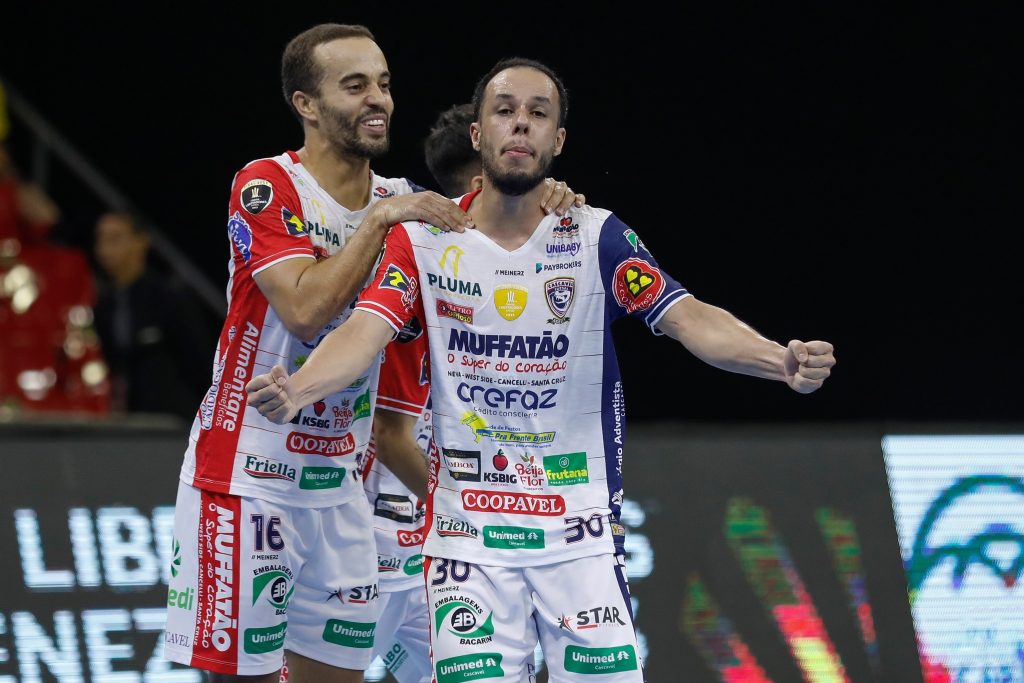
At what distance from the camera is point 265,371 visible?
4.27m

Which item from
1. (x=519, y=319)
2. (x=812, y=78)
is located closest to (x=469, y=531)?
(x=519, y=319)

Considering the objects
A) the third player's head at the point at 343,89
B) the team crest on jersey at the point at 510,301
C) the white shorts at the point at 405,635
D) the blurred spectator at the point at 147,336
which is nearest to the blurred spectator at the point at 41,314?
the blurred spectator at the point at 147,336

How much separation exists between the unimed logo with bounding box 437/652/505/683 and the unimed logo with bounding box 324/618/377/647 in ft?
2.91

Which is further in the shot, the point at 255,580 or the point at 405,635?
the point at 405,635

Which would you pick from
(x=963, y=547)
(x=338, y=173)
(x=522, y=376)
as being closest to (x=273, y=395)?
(x=522, y=376)

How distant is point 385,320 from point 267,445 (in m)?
0.81

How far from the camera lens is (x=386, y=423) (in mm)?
4738

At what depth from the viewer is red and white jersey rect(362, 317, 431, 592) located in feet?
15.6

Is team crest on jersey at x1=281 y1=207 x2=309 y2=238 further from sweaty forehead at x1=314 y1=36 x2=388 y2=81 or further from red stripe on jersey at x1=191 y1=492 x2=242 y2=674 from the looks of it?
red stripe on jersey at x1=191 y1=492 x2=242 y2=674

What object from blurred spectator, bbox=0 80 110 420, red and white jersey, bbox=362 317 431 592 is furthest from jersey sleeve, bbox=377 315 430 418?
blurred spectator, bbox=0 80 110 420

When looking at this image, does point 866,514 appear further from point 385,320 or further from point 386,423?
point 385,320

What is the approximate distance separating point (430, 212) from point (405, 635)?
6.19ft

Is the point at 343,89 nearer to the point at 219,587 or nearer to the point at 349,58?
the point at 349,58

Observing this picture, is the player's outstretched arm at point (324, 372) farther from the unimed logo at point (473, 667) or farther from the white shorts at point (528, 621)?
the unimed logo at point (473, 667)
